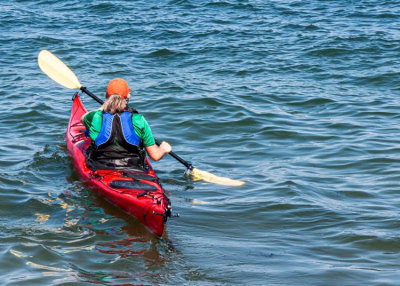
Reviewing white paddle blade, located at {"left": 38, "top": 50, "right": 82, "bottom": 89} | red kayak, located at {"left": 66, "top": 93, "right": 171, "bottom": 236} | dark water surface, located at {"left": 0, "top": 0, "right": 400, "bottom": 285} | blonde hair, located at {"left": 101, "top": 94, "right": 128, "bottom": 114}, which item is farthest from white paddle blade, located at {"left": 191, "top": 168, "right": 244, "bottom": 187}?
white paddle blade, located at {"left": 38, "top": 50, "right": 82, "bottom": 89}

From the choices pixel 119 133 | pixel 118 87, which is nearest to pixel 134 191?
pixel 119 133

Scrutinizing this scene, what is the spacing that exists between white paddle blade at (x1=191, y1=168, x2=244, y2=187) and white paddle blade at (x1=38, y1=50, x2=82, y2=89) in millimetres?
2037

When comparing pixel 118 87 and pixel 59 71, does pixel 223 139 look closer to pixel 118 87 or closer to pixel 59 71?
pixel 59 71

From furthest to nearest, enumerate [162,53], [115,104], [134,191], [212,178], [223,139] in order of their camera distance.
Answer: [162,53] < [223,139] < [212,178] < [115,104] < [134,191]

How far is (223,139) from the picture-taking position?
8430 mm

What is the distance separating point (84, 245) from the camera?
516cm

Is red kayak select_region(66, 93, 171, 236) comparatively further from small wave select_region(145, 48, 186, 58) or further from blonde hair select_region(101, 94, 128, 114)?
small wave select_region(145, 48, 186, 58)

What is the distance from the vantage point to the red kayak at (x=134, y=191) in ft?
17.6

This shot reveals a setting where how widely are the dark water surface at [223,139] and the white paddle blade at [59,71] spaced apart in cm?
Answer: 78

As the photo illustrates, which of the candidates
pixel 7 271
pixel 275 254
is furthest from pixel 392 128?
pixel 7 271

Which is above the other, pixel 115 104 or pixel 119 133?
pixel 115 104

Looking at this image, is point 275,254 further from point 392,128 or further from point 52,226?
point 392,128

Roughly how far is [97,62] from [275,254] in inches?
305

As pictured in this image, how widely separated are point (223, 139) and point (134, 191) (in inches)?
115
